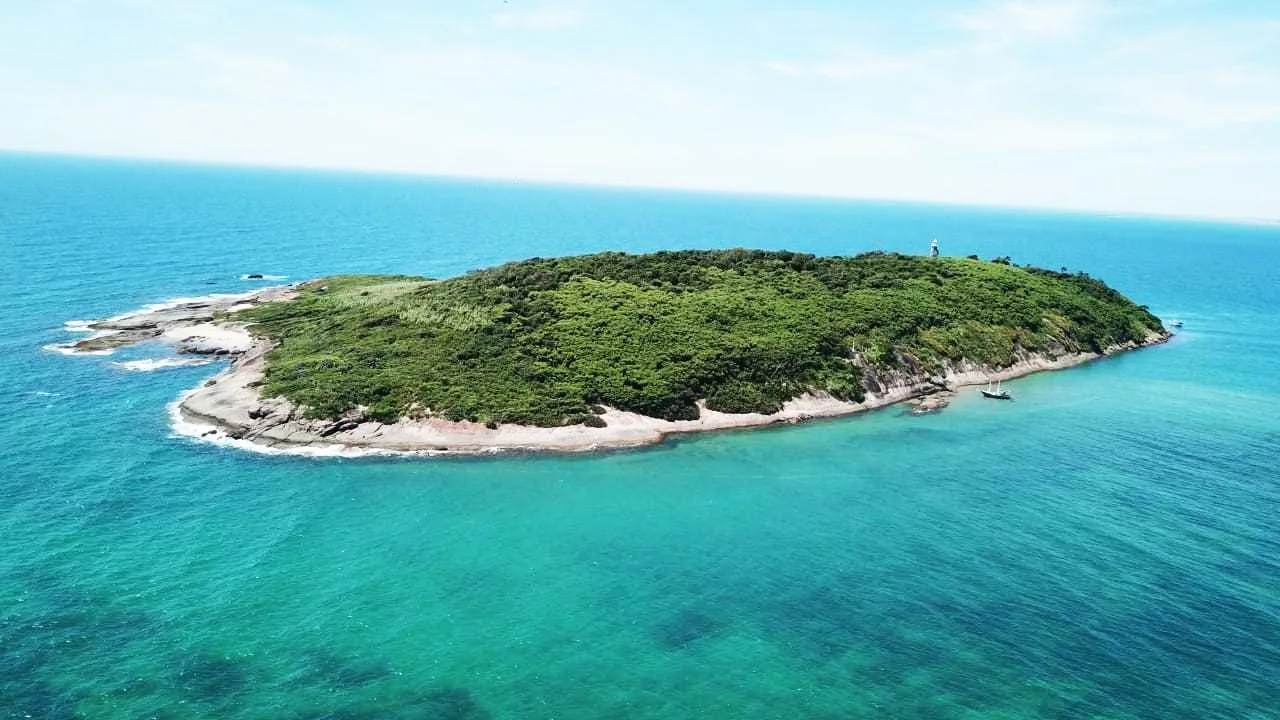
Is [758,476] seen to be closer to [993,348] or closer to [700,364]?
[700,364]

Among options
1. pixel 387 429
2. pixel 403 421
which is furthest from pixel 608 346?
pixel 387 429

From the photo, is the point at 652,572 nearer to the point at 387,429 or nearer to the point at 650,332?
the point at 387,429

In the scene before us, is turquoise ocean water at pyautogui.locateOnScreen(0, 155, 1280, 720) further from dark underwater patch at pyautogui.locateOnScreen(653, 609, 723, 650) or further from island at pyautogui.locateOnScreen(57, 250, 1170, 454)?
island at pyautogui.locateOnScreen(57, 250, 1170, 454)

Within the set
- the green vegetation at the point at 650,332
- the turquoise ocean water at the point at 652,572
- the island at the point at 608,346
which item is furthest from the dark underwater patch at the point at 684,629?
the green vegetation at the point at 650,332

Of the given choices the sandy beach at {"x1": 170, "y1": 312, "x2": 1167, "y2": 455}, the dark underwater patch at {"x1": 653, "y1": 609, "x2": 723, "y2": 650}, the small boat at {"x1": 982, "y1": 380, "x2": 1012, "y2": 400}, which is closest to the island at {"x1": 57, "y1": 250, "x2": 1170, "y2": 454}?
the sandy beach at {"x1": 170, "y1": 312, "x2": 1167, "y2": 455}

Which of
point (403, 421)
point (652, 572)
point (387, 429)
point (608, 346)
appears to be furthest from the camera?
point (608, 346)

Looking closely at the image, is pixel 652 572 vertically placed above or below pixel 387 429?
below

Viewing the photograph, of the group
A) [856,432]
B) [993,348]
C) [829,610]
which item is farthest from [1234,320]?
[829,610]
